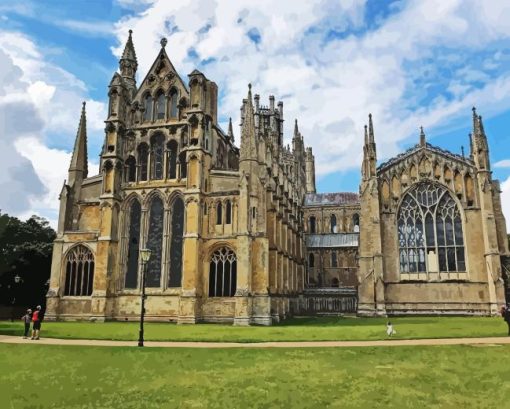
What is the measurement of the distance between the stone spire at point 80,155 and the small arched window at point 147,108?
6.52 metres

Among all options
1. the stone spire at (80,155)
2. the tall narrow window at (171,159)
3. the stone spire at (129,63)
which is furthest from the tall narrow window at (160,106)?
the stone spire at (80,155)

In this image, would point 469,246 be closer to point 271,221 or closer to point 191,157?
point 271,221

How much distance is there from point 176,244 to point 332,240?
3120 centimetres

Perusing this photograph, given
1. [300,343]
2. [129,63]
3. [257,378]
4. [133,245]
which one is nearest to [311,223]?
[133,245]

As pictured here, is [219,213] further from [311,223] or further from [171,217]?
[311,223]

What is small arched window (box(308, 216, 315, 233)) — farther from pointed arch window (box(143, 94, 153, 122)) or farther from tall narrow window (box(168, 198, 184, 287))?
pointed arch window (box(143, 94, 153, 122))

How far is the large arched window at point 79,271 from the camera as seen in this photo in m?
39.3

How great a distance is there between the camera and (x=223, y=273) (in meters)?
36.9

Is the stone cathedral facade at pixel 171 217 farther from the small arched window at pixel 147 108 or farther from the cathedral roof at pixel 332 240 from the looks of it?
the cathedral roof at pixel 332 240

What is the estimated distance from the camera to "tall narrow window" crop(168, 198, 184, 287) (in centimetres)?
3800

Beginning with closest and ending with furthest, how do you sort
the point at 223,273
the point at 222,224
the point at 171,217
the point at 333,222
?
1. the point at 223,273
2. the point at 222,224
3. the point at 171,217
4. the point at 333,222

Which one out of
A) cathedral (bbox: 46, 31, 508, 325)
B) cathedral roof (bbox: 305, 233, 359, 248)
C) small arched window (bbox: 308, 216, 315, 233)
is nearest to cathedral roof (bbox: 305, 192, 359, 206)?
small arched window (bbox: 308, 216, 315, 233)

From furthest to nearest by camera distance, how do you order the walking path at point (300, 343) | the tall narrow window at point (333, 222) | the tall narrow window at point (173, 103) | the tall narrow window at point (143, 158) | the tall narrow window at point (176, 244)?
the tall narrow window at point (333, 222) → the tall narrow window at point (173, 103) → the tall narrow window at point (143, 158) → the tall narrow window at point (176, 244) → the walking path at point (300, 343)

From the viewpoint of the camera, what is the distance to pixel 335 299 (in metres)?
53.1
